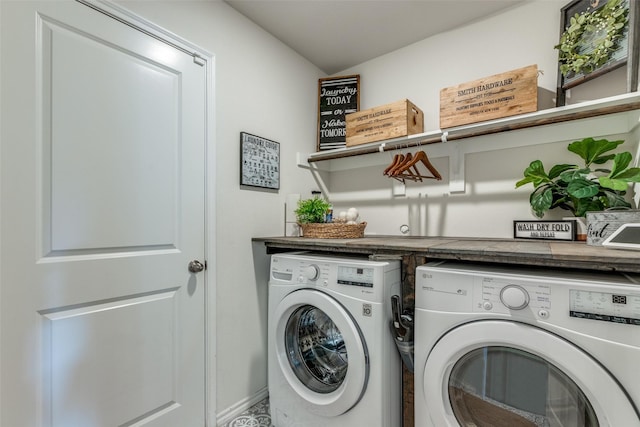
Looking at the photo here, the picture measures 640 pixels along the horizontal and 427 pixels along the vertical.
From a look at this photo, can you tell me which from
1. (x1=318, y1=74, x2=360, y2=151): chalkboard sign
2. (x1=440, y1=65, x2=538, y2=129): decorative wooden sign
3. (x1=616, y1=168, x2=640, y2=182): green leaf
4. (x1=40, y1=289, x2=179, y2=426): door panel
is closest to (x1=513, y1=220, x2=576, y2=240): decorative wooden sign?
(x1=616, y1=168, x2=640, y2=182): green leaf

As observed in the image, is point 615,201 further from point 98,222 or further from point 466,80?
point 98,222

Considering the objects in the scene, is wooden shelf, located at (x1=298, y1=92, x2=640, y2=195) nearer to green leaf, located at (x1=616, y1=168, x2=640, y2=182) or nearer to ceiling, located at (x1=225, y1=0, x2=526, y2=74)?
green leaf, located at (x1=616, y1=168, x2=640, y2=182)

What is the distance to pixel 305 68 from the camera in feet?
7.47

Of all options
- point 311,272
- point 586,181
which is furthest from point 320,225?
point 586,181

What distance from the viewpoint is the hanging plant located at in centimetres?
127

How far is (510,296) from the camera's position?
0.96m

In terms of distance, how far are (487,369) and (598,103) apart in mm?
1246

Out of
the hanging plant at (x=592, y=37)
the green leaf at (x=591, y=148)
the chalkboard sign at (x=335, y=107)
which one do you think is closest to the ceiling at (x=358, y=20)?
the chalkboard sign at (x=335, y=107)

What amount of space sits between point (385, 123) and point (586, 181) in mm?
1064

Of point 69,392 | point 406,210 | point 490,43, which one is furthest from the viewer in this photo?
point 406,210

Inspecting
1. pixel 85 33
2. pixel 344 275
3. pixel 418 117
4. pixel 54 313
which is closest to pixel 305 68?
pixel 418 117

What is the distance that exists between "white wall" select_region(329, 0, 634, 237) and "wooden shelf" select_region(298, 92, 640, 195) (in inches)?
1.7

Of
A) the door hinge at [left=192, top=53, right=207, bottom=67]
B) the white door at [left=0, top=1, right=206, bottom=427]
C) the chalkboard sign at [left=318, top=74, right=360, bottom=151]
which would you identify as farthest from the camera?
the chalkboard sign at [left=318, top=74, right=360, bottom=151]

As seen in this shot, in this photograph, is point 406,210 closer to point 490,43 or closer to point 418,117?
point 418,117
